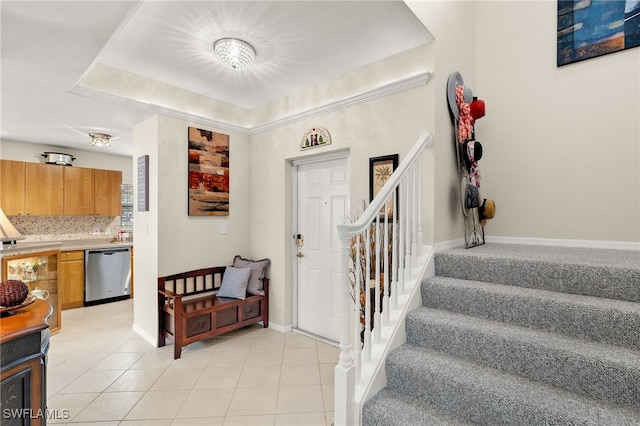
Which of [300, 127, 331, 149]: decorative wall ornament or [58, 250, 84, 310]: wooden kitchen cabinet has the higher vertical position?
[300, 127, 331, 149]: decorative wall ornament

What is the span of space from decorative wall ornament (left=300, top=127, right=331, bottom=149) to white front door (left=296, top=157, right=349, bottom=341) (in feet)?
0.78

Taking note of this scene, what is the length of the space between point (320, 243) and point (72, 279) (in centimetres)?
378

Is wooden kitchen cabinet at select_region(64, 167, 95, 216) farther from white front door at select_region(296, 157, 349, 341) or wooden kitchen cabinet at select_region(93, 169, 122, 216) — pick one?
white front door at select_region(296, 157, 349, 341)

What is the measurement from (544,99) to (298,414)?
3.31 metres

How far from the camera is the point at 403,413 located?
4.93 feet

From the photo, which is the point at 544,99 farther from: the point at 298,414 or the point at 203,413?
the point at 203,413

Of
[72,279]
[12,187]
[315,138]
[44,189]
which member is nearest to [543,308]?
[315,138]

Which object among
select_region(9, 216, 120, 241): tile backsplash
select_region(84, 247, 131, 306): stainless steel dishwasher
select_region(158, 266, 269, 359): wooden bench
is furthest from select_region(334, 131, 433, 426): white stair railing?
select_region(9, 216, 120, 241): tile backsplash

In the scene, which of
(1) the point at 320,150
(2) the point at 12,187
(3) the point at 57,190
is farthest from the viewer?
(3) the point at 57,190

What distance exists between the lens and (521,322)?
1.72 metres

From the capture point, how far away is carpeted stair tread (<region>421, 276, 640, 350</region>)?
4.87ft

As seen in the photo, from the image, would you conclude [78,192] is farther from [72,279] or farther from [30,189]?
[72,279]

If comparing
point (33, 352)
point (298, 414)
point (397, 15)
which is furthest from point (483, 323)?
point (33, 352)

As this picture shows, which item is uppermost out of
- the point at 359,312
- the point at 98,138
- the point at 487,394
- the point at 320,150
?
the point at 98,138
